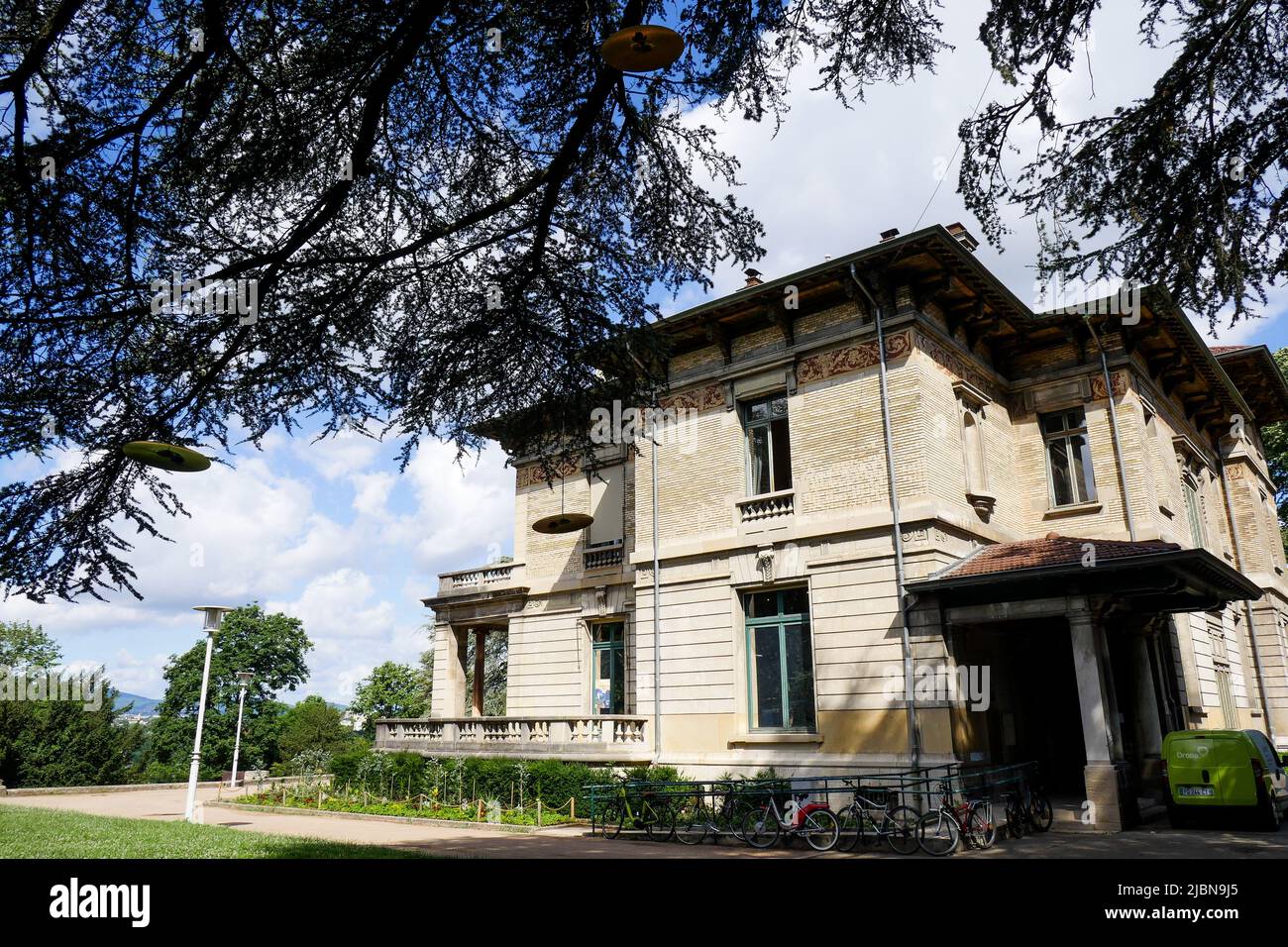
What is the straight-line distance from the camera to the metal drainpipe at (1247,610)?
2659 cm

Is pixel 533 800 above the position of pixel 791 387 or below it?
below

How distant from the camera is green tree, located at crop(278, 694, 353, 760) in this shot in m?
48.0

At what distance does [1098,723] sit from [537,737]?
12.2m

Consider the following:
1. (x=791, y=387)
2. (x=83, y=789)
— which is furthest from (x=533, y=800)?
(x=83, y=789)

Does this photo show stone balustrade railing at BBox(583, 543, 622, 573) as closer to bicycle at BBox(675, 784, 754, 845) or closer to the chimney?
bicycle at BBox(675, 784, 754, 845)

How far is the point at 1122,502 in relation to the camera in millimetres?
19703

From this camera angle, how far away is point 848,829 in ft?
44.8

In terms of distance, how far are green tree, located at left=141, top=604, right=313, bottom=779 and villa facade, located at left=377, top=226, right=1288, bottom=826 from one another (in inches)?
1730

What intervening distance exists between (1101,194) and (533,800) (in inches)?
639

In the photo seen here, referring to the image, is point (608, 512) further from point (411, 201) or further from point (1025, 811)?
point (411, 201)

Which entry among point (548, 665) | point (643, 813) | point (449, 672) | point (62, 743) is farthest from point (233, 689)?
point (643, 813)

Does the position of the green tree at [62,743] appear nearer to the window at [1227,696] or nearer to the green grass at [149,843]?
the green grass at [149,843]
